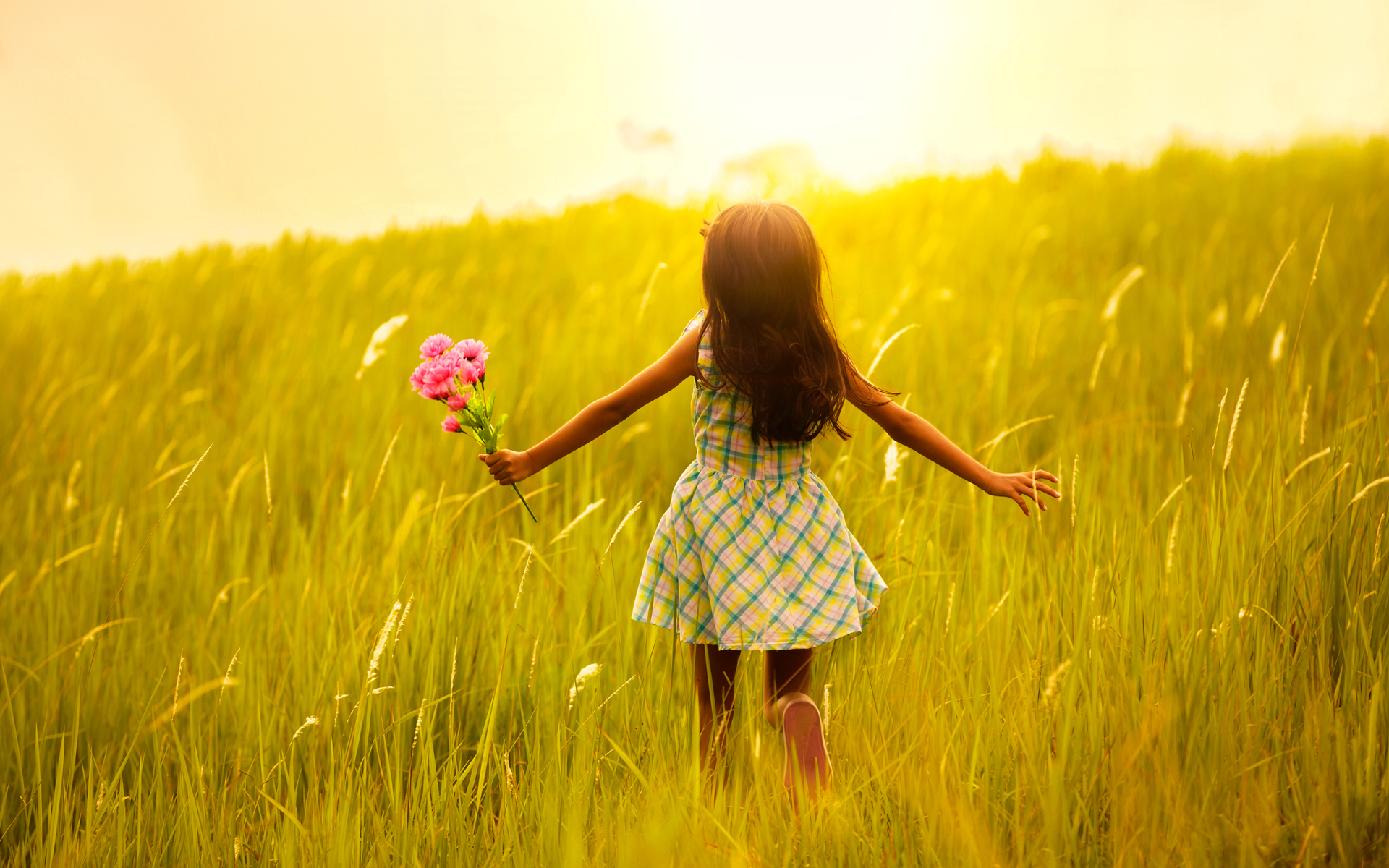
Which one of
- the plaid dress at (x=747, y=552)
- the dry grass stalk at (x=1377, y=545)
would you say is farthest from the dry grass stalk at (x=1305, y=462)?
the plaid dress at (x=747, y=552)

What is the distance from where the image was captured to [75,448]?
12.4ft

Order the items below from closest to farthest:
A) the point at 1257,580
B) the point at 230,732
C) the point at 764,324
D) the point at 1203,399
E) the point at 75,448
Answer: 1. the point at 764,324
2. the point at 1257,580
3. the point at 230,732
4. the point at 1203,399
5. the point at 75,448

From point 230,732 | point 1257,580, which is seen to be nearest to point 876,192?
point 1257,580

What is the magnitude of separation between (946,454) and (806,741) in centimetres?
68

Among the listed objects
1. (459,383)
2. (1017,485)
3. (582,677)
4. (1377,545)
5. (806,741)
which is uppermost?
(459,383)

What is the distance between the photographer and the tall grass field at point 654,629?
1.62m

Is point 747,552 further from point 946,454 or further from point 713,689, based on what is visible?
point 946,454

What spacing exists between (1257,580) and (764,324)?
4.35ft

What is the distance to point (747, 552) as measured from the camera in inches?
74.9

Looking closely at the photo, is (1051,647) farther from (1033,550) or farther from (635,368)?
(635,368)

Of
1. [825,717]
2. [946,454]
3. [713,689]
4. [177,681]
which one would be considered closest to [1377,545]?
[946,454]

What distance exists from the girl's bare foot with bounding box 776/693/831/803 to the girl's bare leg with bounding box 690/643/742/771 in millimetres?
185

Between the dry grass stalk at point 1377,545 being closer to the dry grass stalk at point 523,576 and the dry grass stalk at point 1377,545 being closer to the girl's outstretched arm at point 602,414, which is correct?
the girl's outstretched arm at point 602,414

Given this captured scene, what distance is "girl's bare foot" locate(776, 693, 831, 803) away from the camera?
1777 millimetres
